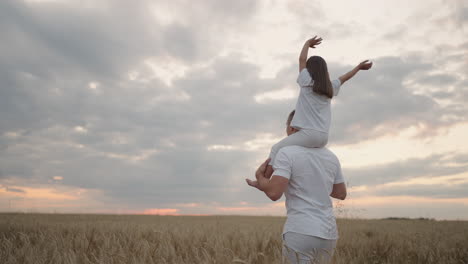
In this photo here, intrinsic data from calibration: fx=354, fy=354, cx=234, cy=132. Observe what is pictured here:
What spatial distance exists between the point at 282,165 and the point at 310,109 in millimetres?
676

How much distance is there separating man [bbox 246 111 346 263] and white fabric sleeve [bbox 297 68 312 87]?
69cm

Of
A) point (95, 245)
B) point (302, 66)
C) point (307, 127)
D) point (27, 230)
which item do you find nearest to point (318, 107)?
point (307, 127)

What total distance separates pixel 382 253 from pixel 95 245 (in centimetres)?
496

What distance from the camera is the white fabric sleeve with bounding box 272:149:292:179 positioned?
319 cm

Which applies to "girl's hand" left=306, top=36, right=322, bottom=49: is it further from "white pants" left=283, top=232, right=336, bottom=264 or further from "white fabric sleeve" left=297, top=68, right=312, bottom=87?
"white pants" left=283, top=232, right=336, bottom=264

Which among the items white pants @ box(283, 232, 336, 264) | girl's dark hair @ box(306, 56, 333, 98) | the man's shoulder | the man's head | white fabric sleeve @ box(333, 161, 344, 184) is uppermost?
girl's dark hair @ box(306, 56, 333, 98)

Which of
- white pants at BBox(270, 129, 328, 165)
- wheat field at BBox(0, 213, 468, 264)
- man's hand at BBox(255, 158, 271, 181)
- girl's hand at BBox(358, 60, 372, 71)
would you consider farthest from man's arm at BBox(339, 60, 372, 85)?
wheat field at BBox(0, 213, 468, 264)

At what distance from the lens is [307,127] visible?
3.42 m

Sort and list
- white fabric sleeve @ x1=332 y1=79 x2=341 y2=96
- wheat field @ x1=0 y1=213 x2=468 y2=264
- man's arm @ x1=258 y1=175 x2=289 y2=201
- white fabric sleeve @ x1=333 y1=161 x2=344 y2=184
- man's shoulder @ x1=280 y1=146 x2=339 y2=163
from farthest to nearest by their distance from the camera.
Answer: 1. wheat field @ x1=0 y1=213 x2=468 y2=264
2. white fabric sleeve @ x1=332 y1=79 x2=341 y2=96
3. white fabric sleeve @ x1=333 y1=161 x2=344 y2=184
4. man's shoulder @ x1=280 y1=146 x2=339 y2=163
5. man's arm @ x1=258 y1=175 x2=289 y2=201

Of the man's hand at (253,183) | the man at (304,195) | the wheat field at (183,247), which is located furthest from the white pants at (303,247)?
the man's hand at (253,183)

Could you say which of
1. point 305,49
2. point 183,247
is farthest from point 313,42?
point 183,247

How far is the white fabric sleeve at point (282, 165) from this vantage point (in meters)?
3.19

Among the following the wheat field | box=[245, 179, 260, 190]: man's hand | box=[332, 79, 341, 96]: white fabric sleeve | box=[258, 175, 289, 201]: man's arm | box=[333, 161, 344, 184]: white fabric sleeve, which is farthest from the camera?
the wheat field

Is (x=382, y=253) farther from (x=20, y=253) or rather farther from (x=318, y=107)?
(x=20, y=253)
